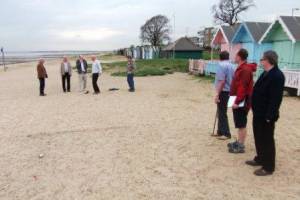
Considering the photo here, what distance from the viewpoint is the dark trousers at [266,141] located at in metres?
4.81

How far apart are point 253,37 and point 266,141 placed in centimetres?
1622

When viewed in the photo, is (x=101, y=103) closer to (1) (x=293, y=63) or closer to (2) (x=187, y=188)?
(2) (x=187, y=188)

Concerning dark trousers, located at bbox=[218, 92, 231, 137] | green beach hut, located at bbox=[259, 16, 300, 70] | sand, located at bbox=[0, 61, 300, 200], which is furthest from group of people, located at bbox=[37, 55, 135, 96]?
dark trousers, located at bbox=[218, 92, 231, 137]

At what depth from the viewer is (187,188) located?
456 centimetres

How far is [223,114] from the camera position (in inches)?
259

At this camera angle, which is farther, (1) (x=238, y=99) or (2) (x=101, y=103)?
(2) (x=101, y=103)

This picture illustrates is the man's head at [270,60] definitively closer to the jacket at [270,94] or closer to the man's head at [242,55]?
the jacket at [270,94]

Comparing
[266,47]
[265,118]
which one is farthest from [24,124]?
[266,47]

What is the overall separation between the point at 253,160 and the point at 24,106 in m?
8.53

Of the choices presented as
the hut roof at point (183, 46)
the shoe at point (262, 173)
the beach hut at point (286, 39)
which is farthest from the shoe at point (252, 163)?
the hut roof at point (183, 46)

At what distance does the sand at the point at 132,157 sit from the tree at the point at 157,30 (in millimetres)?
61363

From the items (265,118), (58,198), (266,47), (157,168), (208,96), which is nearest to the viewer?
(58,198)

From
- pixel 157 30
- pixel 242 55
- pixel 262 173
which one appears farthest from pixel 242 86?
pixel 157 30

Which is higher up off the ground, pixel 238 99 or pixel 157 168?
pixel 238 99
